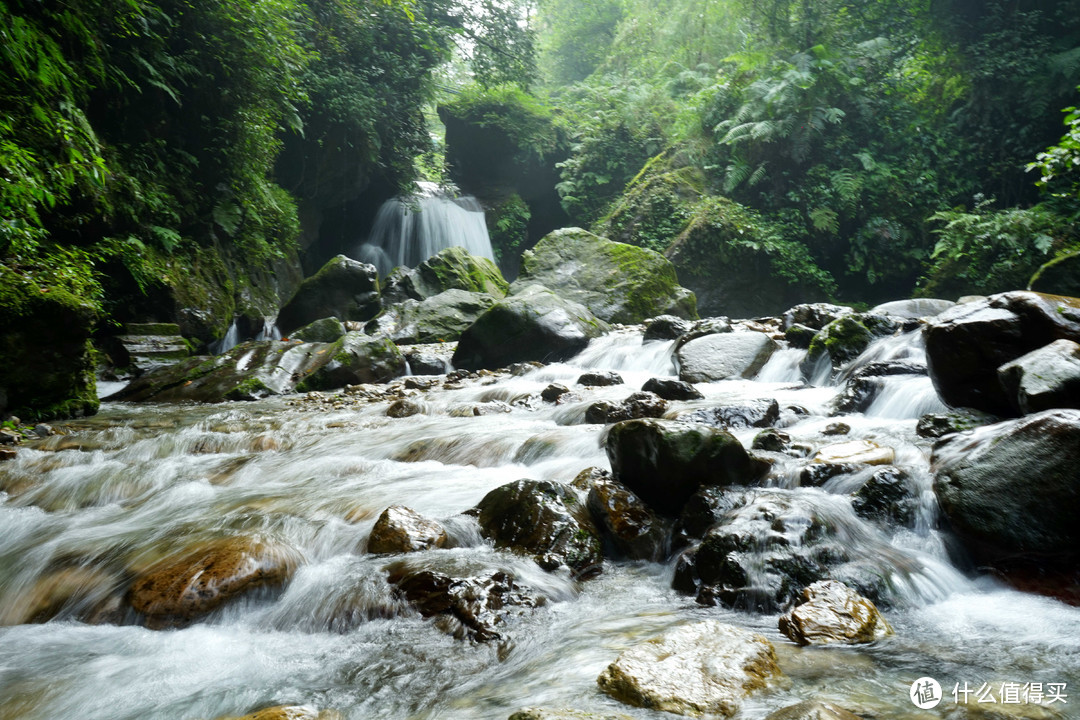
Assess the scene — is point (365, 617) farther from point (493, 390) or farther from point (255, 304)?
point (255, 304)

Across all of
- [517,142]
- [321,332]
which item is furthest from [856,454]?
[517,142]

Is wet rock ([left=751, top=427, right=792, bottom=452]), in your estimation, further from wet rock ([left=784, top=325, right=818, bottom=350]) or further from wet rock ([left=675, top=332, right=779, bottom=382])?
wet rock ([left=784, top=325, right=818, bottom=350])

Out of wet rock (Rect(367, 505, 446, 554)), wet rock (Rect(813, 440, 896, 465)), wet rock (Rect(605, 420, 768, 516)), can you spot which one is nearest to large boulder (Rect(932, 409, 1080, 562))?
wet rock (Rect(813, 440, 896, 465))

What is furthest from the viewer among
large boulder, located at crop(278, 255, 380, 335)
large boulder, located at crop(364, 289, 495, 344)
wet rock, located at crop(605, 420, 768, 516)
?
large boulder, located at crop(278, 255, 380, 335)

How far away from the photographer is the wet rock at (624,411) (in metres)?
5.17

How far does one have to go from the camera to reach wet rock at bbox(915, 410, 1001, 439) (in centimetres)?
381

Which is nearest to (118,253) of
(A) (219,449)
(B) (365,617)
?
(A) (219,449)

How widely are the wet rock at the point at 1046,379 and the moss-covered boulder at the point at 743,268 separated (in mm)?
11584

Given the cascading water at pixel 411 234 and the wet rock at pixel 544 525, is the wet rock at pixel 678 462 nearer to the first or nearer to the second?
A: the wet rock at pixel 544 525

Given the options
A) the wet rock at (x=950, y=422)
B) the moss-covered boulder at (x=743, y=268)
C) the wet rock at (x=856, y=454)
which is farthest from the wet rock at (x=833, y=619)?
the moss-covered boulder at (x=743, y=268)

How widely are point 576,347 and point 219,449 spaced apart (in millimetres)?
5996

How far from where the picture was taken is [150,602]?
8.29 ft

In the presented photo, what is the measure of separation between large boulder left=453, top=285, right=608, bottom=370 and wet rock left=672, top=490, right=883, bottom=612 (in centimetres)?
703

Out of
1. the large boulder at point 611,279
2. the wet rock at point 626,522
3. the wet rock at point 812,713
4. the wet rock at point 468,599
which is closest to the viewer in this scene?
the wet rock at point 812,713
